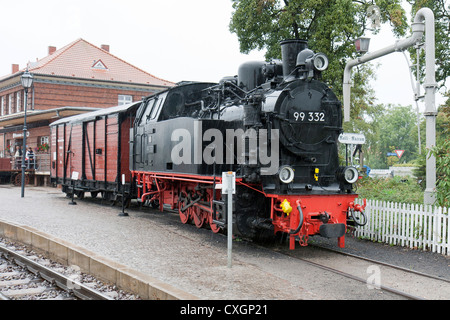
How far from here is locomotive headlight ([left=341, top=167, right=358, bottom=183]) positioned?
8.43 metres

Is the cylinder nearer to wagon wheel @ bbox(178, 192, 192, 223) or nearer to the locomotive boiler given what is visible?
the locomotive boiler

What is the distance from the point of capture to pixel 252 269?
22.4 ft

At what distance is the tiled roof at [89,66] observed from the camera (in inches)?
1266

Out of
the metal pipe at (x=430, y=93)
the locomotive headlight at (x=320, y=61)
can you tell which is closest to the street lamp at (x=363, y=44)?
the metal pipe at (x=430, y=93)

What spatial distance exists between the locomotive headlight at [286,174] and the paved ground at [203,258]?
4.40 feet

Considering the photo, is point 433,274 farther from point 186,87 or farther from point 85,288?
point 186,87

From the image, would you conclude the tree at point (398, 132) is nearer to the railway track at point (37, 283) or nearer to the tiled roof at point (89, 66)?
the tiled roof at point (89, 66)

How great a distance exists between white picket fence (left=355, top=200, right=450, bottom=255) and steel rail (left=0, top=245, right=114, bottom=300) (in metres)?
5.92

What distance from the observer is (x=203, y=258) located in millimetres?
7547

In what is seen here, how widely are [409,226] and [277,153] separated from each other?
331 centimetres

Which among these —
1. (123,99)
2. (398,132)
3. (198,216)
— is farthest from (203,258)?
(398,132)

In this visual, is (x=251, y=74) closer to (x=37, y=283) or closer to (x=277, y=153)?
(x=277, y=153)

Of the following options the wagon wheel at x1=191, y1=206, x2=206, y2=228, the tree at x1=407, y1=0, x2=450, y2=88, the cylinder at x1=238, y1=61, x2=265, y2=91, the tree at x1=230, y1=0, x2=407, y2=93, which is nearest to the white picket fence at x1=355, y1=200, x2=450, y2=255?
the wagon wheel at x1=191, y1=206, x2=206, y2=228

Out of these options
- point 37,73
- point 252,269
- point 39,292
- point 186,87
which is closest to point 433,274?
point 252,269
